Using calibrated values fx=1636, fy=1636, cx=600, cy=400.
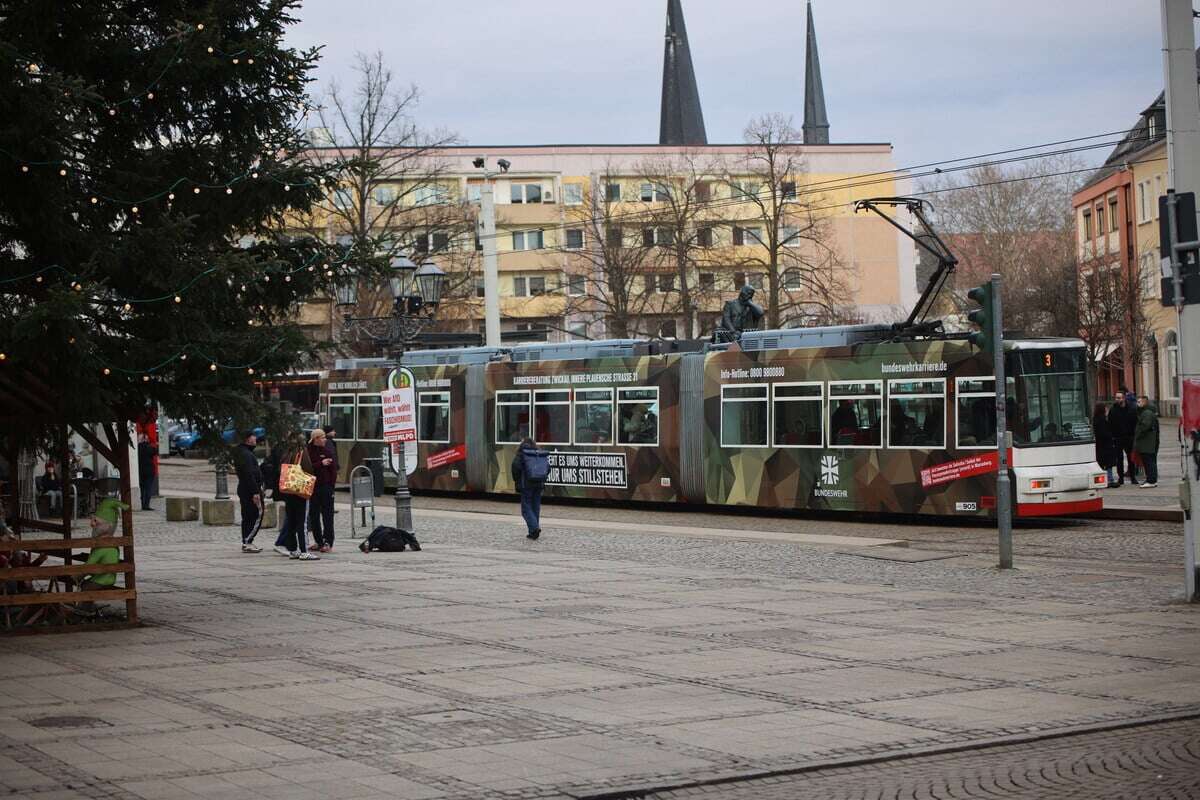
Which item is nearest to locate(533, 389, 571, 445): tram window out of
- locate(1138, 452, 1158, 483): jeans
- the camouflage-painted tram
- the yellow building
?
the camouflage-painted tram

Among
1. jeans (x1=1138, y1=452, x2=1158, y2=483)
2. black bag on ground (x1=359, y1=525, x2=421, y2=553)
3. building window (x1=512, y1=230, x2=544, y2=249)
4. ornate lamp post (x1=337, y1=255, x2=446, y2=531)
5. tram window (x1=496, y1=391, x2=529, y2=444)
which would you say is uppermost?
building window (x1=512, y1=230, x2=544, y2=249)

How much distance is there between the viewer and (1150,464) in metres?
32.2

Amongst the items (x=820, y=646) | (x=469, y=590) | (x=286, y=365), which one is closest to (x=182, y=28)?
(x=286, y=365)

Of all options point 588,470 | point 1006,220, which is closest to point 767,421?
point 588,470

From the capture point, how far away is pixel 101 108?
49.6 ft

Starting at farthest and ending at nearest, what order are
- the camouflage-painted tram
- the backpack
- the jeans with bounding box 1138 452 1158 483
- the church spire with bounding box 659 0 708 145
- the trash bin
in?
the church spire with bounding box 659 0 708 145 < the trash bin < the jeans with bounding box 1138 452 1158 483 < the camouflage-painted tram < the backpack

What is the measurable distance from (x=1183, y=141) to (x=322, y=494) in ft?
A: 41.5

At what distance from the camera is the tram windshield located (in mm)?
25109

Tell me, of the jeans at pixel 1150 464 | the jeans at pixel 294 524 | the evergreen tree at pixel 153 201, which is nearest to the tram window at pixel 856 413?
the jeans at pixel 1150 464

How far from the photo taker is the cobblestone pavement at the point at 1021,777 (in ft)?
26.0

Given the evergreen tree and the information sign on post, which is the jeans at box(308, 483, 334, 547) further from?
the evergreen tree

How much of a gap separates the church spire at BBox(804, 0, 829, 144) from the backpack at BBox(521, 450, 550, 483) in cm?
8430

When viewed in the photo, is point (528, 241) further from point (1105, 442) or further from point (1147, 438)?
point (1147, 438)

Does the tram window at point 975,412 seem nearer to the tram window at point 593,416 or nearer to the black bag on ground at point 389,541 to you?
the black bag on ground at point 389,541
